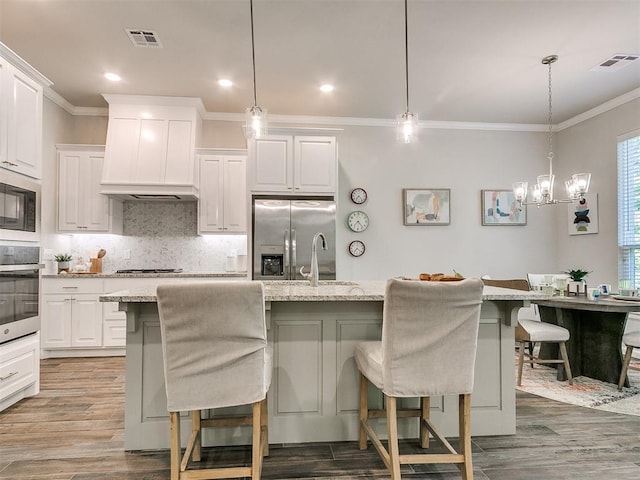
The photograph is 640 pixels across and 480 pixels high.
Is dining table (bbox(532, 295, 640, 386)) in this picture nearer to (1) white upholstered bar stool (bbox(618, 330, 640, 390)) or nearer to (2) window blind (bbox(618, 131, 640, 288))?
(1) white upholstered bar stool (bbox(618, 330, 640, 390))

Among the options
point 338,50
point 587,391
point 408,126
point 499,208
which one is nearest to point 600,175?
point 499,208

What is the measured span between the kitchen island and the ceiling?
214 cm

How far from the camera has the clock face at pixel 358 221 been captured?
507 cm

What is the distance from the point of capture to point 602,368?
3414mm

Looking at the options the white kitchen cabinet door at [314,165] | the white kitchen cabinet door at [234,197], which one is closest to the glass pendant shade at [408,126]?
the white kitchen cabinet door at [314,165]

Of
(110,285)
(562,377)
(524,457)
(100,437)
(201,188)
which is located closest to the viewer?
(524,457)

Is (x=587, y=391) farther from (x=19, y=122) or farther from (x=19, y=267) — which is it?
(x=19, y=122)

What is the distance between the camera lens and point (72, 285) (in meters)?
4.23

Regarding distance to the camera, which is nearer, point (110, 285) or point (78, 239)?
point (110, 285)

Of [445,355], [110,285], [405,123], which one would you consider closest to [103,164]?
[110,285]

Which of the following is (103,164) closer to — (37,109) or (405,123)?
(37,109)

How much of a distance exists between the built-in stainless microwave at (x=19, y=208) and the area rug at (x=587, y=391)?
4.20 m

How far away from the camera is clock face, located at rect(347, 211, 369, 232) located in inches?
199

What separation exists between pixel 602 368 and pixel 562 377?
37cm
